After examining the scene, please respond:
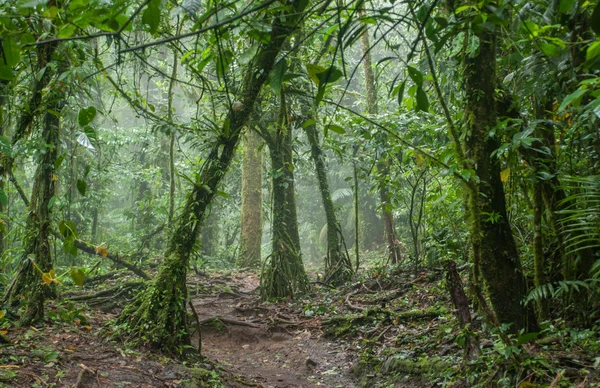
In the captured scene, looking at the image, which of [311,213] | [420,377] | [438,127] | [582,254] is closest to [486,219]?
[582,254]

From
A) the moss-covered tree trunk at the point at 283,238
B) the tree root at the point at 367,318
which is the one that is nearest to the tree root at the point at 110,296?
the moss-covered tree trunk at the point at 283,238

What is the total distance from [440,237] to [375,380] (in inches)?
98.8

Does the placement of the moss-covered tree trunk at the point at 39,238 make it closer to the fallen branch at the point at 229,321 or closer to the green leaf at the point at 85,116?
the green leaf at the point at 85,116

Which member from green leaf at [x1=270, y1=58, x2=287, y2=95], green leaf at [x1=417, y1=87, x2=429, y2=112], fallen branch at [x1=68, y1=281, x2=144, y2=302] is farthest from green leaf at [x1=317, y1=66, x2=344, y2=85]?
fallen branch at [x1=68, y1=281, x2=144, y2=302]

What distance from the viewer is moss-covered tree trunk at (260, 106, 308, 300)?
7.76 meters

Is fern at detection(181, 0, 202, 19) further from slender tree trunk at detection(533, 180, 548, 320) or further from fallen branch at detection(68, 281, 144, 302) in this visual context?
fallen branch at detection(68, 281, 144, 302)

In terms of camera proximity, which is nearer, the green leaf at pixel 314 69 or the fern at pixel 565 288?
the green leaf at pixel 314 69

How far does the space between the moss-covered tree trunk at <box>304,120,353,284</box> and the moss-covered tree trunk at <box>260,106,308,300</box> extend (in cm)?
58

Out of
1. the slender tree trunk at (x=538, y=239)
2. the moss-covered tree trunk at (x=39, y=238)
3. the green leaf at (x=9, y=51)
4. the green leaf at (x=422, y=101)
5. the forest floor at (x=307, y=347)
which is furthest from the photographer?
the moss-covered tree trunk at (x=39, y=238)

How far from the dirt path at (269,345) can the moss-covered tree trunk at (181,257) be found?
33.7 inches

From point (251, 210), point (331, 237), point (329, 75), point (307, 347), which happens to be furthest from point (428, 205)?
point (251, 210)

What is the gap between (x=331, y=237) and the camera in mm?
8930

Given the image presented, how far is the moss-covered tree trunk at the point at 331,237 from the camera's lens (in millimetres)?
8656

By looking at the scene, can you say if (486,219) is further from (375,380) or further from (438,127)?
(438,127)
